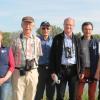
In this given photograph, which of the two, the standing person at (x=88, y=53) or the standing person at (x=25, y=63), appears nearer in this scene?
the standing person at (x=25, y=63)

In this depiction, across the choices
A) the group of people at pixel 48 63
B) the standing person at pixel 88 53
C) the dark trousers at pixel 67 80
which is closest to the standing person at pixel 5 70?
the group of people at pixel 48 63

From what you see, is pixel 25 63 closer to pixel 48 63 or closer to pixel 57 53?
pixel 57 53

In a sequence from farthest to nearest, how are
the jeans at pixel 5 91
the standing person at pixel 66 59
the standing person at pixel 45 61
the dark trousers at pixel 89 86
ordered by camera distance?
the dark trousers at pixel 89 86 < the standing person at pixel 45 61 < the standing person at pixel 66 59 < the jeans at pixel 5 91

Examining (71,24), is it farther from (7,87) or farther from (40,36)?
(7,87)

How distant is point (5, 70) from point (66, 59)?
1403 millimetres

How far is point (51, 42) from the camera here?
9.05 m

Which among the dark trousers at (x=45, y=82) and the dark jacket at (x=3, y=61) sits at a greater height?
the dark jacket at (x=3, y=61)

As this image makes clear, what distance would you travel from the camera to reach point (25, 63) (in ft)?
26.9

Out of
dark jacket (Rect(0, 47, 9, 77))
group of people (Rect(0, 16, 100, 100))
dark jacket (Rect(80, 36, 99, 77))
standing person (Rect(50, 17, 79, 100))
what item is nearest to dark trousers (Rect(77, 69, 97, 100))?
group of people (Rect(0, 16, 100, 100))

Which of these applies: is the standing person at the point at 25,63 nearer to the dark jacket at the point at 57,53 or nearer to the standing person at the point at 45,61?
the dark jacket at the point at 57,53

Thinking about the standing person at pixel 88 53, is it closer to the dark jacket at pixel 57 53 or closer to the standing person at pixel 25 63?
the dark jacket at pixel 57 53

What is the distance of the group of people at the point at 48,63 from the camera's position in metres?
8.13

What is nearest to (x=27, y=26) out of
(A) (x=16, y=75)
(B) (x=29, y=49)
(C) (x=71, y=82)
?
(B) (x=29, y=49)

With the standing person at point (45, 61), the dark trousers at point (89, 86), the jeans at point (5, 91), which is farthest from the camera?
the dark trousers at point (89, 86)
